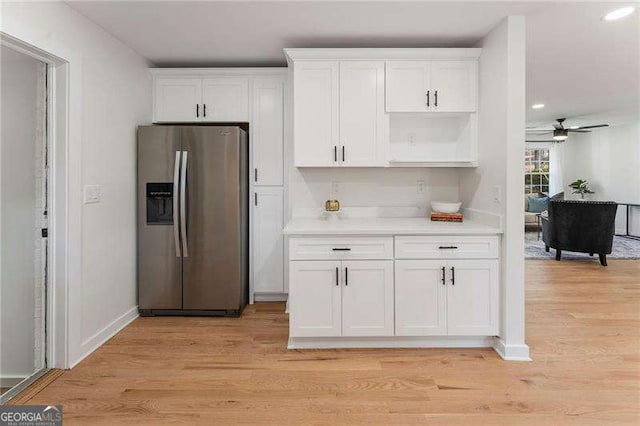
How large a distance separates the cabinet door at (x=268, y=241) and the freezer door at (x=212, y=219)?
1.06 ft

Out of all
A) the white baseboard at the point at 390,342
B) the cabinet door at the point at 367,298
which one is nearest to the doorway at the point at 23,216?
the white baseboard at the point at 390,342

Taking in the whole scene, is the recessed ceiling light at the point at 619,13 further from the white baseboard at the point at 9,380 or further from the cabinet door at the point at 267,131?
the white baseboard at the point at 9,380

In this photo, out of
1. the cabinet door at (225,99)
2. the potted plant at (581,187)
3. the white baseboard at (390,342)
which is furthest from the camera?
the potted plant at (581,187)

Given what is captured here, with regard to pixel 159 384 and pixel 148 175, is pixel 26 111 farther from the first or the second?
pixel 159 384

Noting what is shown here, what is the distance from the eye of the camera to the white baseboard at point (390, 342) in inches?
108

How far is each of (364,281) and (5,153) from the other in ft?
8.63

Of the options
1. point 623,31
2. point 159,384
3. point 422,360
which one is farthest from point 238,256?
point 623,31

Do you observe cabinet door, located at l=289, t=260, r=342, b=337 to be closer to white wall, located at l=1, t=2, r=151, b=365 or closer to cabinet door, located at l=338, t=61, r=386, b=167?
cabinet door, located at l=338, t=61, r=386, b=167

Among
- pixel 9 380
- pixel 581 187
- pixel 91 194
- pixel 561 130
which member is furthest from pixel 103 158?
pixel 581 187

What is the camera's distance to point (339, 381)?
7.44ft

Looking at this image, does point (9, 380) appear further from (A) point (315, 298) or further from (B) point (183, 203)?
(A) point (315, 298)

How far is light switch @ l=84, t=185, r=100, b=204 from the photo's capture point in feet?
8.51

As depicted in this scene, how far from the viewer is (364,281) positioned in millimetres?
2660

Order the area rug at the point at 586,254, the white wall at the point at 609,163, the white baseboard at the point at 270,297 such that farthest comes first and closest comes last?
the white wall at the point at 609,163 → the area rug at the point at 586,254 → the white baseboard at the point at 270,297
